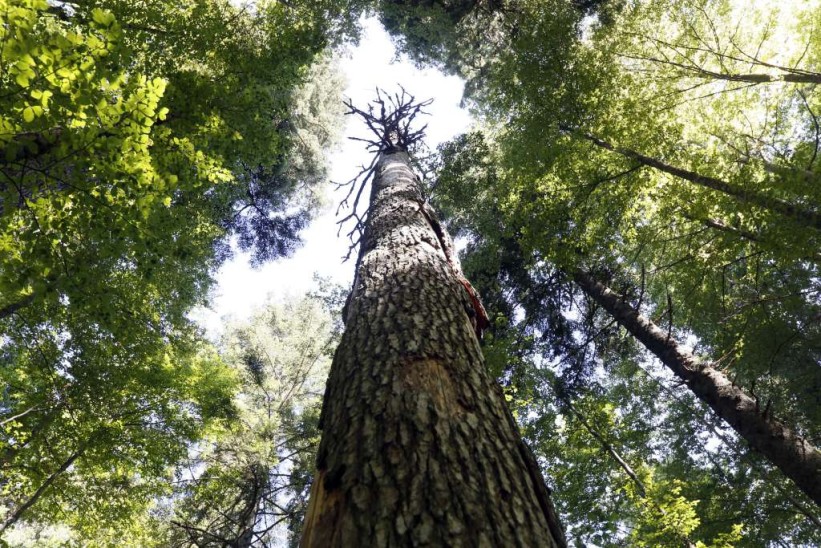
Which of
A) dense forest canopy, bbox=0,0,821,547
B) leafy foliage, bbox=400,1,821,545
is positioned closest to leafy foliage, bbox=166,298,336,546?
dense forest canopy, bbox=0,0,821,547

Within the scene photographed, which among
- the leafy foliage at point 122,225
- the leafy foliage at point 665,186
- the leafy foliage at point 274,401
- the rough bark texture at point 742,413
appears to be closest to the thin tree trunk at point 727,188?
the leafy foliage at point 665,186

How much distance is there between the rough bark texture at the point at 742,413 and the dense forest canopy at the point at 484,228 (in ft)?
0.10

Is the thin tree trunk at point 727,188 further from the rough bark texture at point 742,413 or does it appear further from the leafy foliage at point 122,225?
the leafy foliage at point 122,225

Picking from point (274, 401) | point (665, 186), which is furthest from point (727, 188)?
point (274, 401)

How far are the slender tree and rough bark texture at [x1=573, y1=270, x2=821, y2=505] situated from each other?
4.55 m

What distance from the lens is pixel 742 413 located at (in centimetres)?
513

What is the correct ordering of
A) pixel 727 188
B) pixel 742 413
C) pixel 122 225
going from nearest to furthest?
pixel 122 225, pixel 727 188, pixel 742 413

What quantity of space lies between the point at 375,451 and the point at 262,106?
5042mm

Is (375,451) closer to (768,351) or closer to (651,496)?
(651,496)

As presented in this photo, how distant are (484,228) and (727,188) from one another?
502 centimetres

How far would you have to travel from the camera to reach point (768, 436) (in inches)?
189

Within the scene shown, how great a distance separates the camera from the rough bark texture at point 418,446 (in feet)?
4.04

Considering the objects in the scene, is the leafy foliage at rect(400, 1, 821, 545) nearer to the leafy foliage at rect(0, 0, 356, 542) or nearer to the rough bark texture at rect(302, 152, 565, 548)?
the rough bark texture at rect(302, 152, 565, 548)

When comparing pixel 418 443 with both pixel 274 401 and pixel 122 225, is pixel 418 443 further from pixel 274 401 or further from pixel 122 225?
pixel 274 401
